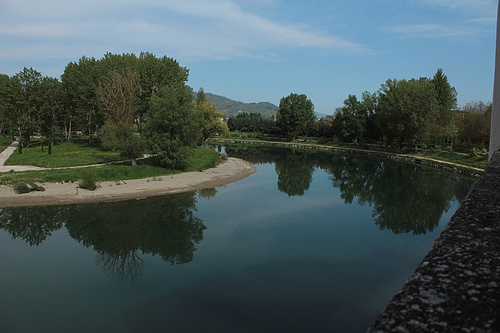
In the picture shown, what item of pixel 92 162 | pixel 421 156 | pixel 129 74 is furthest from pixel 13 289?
pixel 421 156

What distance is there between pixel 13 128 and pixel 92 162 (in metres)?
14.9

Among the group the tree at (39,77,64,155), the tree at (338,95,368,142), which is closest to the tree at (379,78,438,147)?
the tree at (338,95,368,142)

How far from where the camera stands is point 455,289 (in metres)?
2.81

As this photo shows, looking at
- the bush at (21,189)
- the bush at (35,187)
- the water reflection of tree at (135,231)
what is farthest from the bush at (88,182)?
the bush at (21,189)

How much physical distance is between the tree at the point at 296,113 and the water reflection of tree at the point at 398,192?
119 ft

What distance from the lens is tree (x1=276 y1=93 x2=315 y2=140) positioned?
8762 centimetres

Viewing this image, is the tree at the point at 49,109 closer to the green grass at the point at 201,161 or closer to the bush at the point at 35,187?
the green grass at the point at 201,161

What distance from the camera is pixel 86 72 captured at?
48875 millimetres

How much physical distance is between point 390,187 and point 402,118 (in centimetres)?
2681

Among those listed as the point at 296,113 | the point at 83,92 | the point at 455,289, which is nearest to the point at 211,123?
the point at 83,92

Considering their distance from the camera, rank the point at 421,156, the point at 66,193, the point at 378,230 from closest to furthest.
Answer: the point at 378,230 → the point at 66,193 → the point at 421,156

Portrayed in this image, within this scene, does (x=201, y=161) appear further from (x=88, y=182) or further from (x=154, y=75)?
(x=88, y=182)

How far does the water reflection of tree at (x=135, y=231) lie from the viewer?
16391 millimetres

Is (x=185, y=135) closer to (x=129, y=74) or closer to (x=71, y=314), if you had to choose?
(x=129, y=74)
